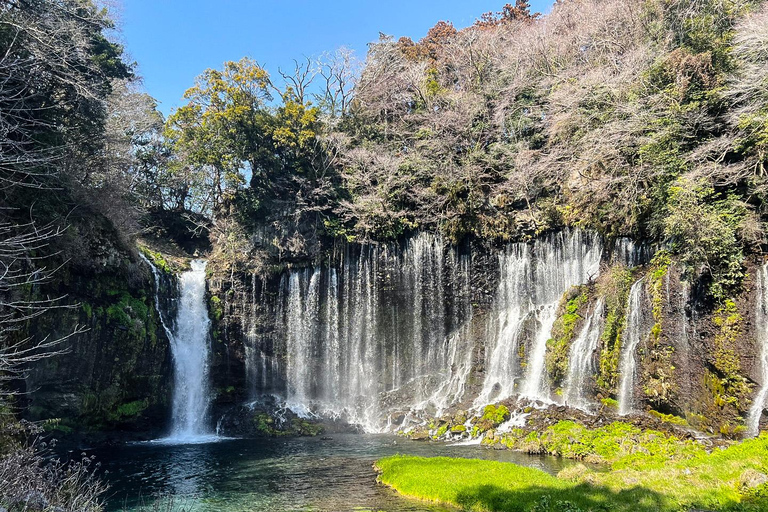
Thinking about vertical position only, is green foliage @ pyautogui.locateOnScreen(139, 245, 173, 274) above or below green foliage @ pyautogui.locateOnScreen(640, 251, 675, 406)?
above

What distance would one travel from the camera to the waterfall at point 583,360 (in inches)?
826

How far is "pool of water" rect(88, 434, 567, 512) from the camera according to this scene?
12.8m

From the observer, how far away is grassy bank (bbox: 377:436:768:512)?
9.34 meters

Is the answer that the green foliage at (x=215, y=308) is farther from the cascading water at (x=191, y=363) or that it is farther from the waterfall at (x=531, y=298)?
the waterfall at (x=531, y=298)

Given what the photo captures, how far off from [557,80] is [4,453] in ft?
95.8

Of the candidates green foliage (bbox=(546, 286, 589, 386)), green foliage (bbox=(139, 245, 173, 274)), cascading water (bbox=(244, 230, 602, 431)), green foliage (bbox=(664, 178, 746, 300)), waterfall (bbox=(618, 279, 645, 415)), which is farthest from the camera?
green foliage (bbox=(139, 245, 173, 274))

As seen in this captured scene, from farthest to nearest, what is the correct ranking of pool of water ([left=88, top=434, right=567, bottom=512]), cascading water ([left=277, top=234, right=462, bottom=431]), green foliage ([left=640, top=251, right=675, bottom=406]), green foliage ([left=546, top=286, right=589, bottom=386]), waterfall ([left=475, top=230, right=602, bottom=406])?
cascading water ([left=277, top=234, right=462, bottom=431]) < waterfall ([left=475, top=230, right=602, bottom=406]) < green foliage ([left=546, top=286, right=589, bottom=386]) < green foliage ([left=640, top=251, right=675, bottom=406]) < pool of water ([left=88, top=434, right=567, bottom=512])

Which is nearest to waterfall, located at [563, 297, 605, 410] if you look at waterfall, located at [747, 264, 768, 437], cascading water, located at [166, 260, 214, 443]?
waterfall, located at [747, 264, 768, 437]

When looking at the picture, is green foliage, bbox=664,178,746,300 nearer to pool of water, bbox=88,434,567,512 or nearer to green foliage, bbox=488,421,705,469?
green foliage, bbox=488,421,705,469

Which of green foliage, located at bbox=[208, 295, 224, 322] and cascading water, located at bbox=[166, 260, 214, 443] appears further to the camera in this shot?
green foliage, located at bbox=[208, 295, 224, 322]

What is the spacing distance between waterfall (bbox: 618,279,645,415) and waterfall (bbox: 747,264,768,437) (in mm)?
3904

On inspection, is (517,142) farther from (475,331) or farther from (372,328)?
(372,328)

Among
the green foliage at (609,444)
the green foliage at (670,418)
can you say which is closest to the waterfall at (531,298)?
the green foliage at (609,444)

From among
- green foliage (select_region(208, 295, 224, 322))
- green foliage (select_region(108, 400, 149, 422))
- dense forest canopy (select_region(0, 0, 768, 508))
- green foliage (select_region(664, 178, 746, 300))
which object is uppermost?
dense forest canopy (select_region(0, 0, 768, 508))
